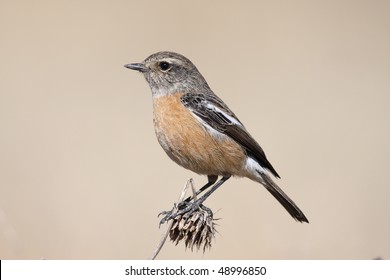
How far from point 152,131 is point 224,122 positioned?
15.2 feet

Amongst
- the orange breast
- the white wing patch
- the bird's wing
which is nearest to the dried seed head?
the orange breast

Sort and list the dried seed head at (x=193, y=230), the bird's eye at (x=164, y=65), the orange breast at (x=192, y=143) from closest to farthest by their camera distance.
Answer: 1. the dried seed head at (x=193, y=230)
2. the orange breast at (x=192, y=143)
3. the bird's eye at (x=164, y=65)

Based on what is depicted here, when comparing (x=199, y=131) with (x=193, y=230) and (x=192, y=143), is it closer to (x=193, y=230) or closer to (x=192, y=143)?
(x=192, y=143)

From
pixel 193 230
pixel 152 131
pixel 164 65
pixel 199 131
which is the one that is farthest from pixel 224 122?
pixel 152 131

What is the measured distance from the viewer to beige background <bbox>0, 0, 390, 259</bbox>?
8.79m

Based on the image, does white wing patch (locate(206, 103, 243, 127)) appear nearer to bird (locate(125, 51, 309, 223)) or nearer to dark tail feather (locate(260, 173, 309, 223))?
bird (locate(125, 51, 309, 223))

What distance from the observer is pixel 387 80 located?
13.4 meters

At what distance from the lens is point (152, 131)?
1135 cm

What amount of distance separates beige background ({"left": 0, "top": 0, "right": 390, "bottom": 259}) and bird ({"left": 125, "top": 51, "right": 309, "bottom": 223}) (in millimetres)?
686

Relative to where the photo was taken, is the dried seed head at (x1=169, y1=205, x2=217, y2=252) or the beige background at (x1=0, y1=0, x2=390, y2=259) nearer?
the dried seed head at (x1=169, y1=205, x2=217, y2=252)

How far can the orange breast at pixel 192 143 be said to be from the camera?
6.43 meters

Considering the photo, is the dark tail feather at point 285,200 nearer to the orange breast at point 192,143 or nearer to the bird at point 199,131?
the bird at point 199,131

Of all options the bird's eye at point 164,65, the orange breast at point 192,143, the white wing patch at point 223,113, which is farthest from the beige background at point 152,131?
the bird's eye at point 164,65

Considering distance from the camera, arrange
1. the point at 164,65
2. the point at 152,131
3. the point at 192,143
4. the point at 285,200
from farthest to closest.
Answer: the point at 152,131, the point at 164,65, the point at 285,200, the point at 192,143
